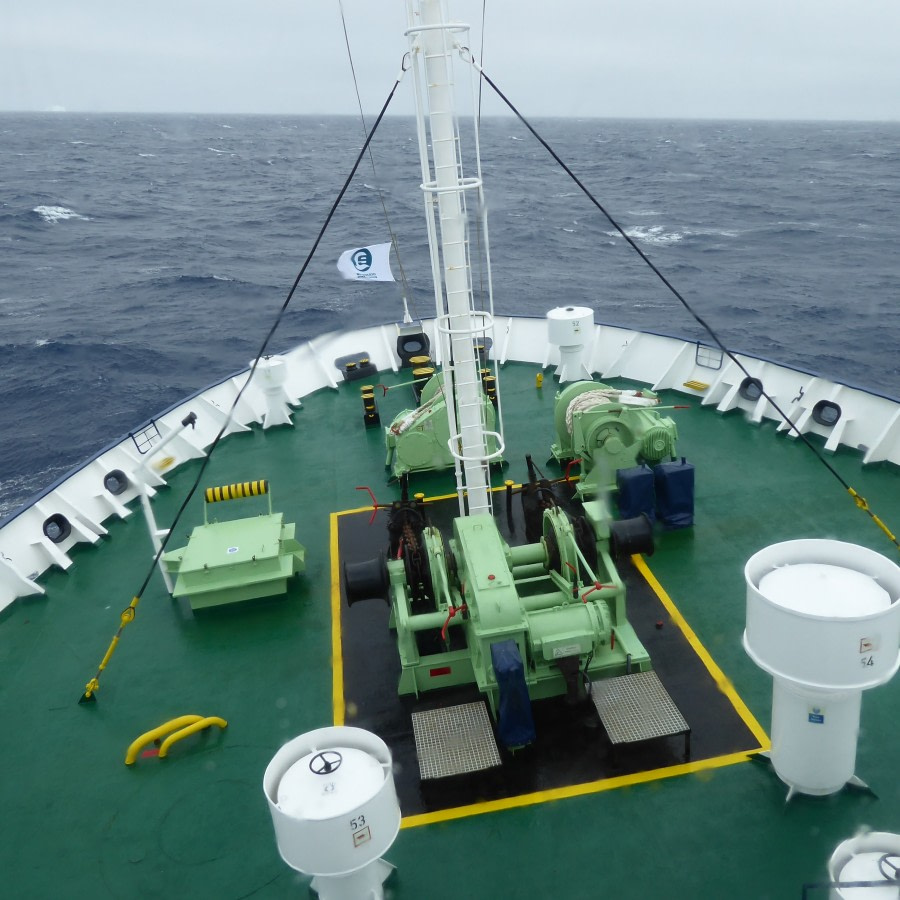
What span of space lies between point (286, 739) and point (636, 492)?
462 centimetres

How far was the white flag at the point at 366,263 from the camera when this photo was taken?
39.8ft

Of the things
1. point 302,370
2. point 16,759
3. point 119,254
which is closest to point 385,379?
point 302,370

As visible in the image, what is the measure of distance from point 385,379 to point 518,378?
2489 millimetres

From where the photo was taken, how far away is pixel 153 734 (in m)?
6.54

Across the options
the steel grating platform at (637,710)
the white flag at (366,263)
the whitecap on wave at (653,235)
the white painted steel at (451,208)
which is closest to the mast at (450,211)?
the white painted steel at (451,208)

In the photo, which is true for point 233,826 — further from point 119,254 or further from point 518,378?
point 119,254

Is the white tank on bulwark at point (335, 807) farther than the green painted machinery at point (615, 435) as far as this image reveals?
No

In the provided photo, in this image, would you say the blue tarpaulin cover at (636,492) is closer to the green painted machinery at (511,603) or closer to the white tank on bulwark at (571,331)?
the green painted machinery at (511,603)

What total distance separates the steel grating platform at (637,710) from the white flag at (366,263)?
790 centimetres

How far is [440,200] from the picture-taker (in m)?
6.40

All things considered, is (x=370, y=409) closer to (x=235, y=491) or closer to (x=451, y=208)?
(x=235, y=491)

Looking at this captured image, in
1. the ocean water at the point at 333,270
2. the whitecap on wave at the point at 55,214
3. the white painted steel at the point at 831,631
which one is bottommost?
the ocean water at the point at 333,270

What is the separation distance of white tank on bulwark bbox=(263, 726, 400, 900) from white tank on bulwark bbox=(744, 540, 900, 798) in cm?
230

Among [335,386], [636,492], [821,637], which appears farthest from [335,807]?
[335,386]
